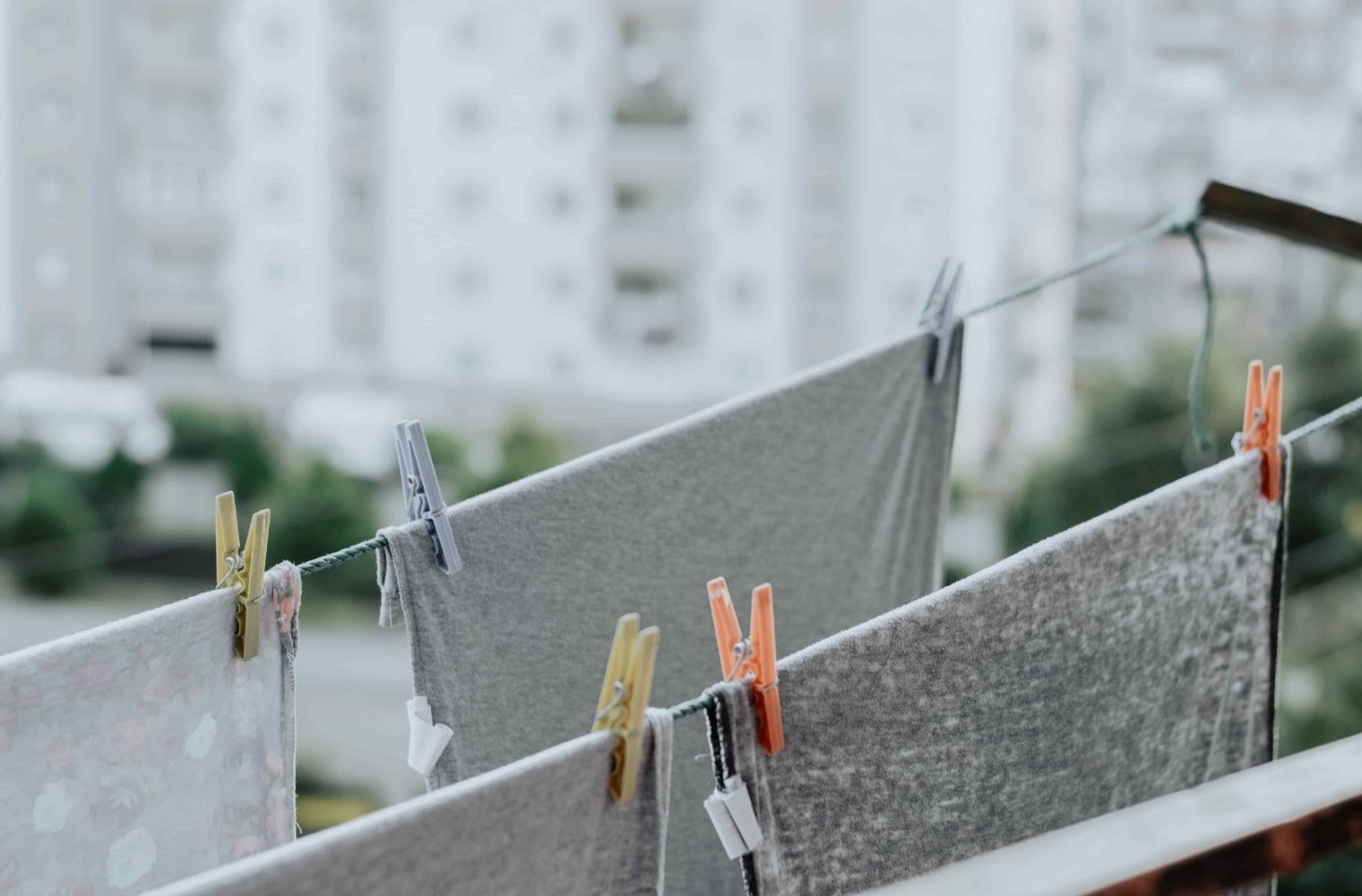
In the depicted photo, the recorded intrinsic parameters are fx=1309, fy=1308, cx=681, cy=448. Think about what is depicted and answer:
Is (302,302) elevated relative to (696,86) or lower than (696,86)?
lower

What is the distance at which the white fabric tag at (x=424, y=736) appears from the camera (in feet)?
1.93

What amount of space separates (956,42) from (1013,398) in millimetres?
2915

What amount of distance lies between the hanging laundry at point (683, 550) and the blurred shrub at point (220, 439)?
999cm

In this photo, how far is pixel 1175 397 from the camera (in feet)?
24.2

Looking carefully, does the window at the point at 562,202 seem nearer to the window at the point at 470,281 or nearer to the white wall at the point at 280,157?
the window at the point at 470,281

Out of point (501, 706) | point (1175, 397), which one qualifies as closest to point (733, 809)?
point (501, 706)

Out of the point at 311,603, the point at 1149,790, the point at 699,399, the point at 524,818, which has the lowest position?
the point at 311,603

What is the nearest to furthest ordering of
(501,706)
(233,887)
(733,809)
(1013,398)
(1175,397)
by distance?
(233,887), (733,809), (501,706), (1175,397), (1013,398)

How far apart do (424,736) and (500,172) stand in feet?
34.9

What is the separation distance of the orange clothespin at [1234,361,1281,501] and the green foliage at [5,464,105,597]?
1023 centimetres

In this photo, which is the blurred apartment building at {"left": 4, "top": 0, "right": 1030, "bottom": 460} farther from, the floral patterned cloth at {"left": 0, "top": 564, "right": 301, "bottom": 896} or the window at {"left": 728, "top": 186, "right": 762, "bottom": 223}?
the floral patterned cloth at {"left": 0, "top": 564, "right": 301, "bottom": 896}

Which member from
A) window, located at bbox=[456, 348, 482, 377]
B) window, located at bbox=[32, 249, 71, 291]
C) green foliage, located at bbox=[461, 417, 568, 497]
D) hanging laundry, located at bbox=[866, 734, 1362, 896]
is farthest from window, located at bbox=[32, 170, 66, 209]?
hanging laundry, located at bbox=[866, 734, 1362, 896]

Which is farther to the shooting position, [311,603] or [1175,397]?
[311,603]

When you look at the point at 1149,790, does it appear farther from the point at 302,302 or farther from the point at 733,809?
the point at 302,302
